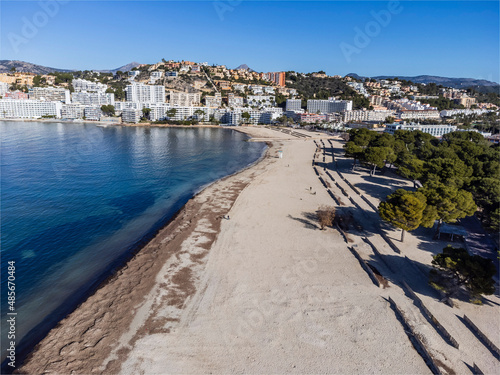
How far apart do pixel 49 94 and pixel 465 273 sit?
425 feet

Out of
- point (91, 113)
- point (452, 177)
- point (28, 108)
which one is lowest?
point (452, 177)

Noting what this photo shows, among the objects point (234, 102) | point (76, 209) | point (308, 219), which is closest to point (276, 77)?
point (234, 102)

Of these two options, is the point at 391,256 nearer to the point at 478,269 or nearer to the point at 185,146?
the point at 478,269

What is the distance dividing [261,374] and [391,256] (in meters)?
8.93

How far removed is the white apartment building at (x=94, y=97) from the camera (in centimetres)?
10738

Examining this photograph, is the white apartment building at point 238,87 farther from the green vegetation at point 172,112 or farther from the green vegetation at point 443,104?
the green vegetation at point 443,104

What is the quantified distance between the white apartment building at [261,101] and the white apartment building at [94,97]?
5177 cm

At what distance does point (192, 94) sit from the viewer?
109312 millimetres

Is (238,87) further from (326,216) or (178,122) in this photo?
(326,216)

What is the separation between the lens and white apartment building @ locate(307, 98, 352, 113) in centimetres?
11112

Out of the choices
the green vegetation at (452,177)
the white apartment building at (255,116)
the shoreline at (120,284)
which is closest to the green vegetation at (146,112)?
the white apartment building at (255,116)

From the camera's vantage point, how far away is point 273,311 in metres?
10.1

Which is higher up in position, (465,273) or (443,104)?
(443,104)

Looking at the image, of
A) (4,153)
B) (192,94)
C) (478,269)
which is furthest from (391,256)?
(192,94)
